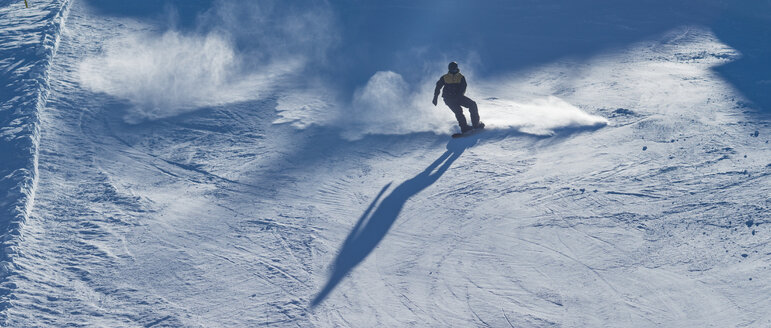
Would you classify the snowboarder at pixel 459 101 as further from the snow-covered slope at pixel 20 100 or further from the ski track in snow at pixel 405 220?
the snow-covered slope at pixel 20 100

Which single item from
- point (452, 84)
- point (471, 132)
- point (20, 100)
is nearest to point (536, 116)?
point (471, 132)

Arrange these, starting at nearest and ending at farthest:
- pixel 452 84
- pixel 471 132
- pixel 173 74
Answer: pixel 452 84
pixel 471 132
pixel 173 74

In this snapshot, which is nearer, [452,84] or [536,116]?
[452,84]

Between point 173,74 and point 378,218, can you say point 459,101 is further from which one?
point 173,74

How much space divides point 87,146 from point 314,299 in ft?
18.5

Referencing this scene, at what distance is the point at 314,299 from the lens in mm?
8812

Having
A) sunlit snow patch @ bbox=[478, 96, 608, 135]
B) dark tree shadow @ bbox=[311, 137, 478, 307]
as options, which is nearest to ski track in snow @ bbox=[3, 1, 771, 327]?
dark tree shadow @ bbox=[311, 137, 478, 307]

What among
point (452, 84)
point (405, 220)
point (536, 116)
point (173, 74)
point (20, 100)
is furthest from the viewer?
point (173, 74)

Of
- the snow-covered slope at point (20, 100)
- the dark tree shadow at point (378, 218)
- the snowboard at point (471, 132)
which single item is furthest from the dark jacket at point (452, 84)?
the snow-covered slope at point (20, 100)

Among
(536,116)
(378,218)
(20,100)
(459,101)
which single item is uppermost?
(459,101)

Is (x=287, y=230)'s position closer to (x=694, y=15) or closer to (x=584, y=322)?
(x=584, y=322)

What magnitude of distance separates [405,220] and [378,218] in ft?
1.24

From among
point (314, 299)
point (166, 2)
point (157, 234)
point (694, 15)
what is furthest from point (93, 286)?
point (694, 15)

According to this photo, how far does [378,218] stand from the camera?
1029cm
